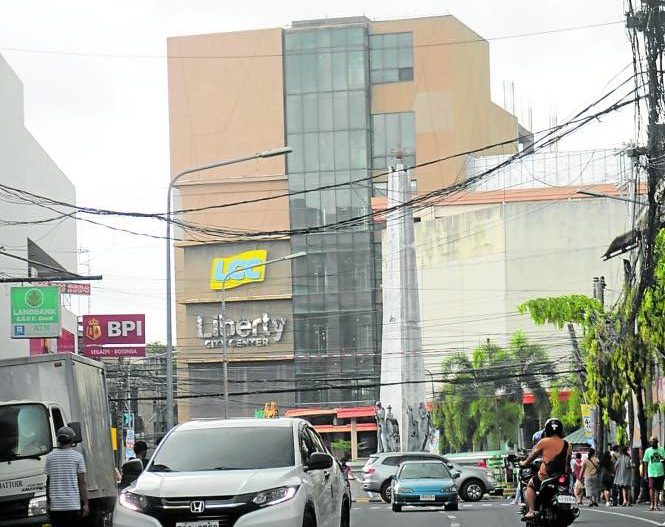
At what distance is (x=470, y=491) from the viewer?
45906 millimetres

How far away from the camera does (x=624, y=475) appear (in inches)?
1550

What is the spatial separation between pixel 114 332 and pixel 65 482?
43.9m

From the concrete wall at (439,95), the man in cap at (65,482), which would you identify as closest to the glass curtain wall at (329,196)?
the concrete wall at (439,95)

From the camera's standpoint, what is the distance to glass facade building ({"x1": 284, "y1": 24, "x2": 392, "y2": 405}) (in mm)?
113000

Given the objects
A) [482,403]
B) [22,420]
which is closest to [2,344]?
[22,420]

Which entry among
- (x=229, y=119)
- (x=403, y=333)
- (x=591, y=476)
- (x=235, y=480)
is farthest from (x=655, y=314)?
(x=229, y=119)

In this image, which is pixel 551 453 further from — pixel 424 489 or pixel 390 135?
pixel 390 135

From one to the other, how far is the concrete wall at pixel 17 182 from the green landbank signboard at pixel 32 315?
20.4 feet

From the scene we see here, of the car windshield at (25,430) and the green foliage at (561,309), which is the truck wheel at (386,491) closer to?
the green foliage at (561,309)

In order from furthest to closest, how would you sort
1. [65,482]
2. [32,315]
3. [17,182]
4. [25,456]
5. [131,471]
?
[17,182]
[32,315]
[25,456]
[65,482]
[131,471]

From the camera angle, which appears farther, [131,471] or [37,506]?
[37,506]

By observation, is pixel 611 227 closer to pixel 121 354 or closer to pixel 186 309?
pixel 186 309

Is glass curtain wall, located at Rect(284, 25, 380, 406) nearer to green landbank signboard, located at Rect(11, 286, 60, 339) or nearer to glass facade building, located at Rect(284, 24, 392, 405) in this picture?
glass facade building, located at Rect(284, 24, 392, 405)

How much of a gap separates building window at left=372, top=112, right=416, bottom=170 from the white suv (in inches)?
3914
